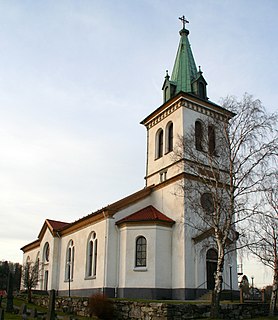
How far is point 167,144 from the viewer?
3091 centimetres

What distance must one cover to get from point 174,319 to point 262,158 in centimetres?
915

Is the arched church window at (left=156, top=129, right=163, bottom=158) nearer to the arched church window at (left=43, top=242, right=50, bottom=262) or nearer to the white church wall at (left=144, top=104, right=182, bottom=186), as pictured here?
the white church wall at (left=144, top=104, right=182, bottom=186)

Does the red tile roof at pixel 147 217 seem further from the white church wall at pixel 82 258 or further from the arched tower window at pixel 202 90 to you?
the arched tower window at pixel 202 90

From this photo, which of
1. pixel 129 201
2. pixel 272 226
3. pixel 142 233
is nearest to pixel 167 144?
pixel 129 201

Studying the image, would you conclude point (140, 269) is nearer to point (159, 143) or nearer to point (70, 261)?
point (70, 261)

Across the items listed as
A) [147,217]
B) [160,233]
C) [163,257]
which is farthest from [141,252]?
[147,217]

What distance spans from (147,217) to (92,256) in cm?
646

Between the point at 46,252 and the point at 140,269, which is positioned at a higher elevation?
the point at 46,252

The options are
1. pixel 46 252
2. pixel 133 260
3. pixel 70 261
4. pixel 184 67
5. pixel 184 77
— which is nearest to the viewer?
pixel 133 260

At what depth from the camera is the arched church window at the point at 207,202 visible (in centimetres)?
2088

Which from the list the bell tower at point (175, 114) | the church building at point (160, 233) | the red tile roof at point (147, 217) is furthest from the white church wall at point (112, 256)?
the bell tower at point (175, 114)

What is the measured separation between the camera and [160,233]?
26.6m

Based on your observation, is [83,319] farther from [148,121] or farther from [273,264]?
[148,121]

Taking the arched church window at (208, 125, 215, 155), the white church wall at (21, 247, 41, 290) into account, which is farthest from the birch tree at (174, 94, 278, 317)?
the white church wall at (21, 247, 41, 290)
